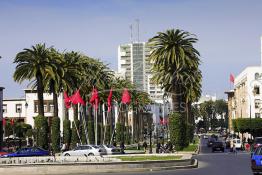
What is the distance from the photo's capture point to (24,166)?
3912 centimetres

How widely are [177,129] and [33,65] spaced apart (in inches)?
725

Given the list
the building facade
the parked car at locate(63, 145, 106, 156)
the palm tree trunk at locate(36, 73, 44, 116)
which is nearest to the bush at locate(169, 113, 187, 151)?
the palm tree trunk at locate(36, 73, 44, 116)

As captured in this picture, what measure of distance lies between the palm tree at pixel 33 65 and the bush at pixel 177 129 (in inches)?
610

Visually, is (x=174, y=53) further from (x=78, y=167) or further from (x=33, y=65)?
(x=78, y=167)

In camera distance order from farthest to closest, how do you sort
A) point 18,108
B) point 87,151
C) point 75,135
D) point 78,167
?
point 18,108 → point 75,135 → point 87,151 → point 78,167

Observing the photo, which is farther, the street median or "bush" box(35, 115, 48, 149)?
"bush" box(35, 115, 48, 149)

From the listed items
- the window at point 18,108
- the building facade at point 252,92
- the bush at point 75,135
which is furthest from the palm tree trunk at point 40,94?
the window at point 18,108

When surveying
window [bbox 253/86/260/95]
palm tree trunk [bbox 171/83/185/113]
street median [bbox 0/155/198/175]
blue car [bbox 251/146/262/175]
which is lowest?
street median [bbox 0/155/198/175]

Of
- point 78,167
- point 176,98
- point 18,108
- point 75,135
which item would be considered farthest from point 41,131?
point 18,108

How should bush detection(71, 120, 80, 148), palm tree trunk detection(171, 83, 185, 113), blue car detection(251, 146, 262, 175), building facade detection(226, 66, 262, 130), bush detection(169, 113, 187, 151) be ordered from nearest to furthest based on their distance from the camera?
blue car detection(251, 146, 262, 175) < palm tree trunk detection(171, 83, 185, 113) < bush detection(169, 113, 187, 151) < bush detection(71, 120, 80, 148) < building facade detection(226, 66, 262, 130)

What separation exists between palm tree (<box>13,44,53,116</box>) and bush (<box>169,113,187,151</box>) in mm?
15491

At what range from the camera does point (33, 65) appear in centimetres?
7406

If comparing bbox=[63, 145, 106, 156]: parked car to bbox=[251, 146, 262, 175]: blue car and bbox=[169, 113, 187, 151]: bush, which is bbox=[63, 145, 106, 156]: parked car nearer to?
bbox=[169, 113, 187, 151]: bush

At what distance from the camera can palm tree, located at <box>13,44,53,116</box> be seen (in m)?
74.1
